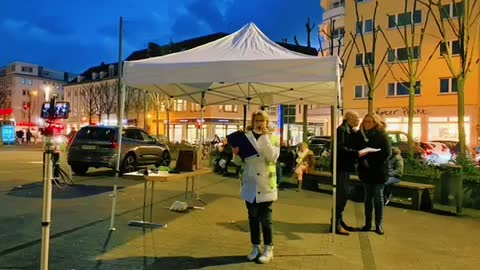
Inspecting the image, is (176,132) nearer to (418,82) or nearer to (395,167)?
(418,82)

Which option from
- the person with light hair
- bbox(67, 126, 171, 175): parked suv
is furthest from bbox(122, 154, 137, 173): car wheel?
the person with light hair

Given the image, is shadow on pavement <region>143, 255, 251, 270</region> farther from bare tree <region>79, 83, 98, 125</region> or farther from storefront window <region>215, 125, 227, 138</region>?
bare tree <region>79, 83, 98, 125</region>

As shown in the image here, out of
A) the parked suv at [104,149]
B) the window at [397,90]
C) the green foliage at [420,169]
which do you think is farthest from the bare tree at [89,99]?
the green foliage at [420,169]

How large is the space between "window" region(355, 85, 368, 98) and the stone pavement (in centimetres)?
3459

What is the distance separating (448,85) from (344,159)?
112ft

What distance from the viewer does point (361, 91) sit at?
44.3 meters

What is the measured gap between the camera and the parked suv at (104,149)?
1602 cm

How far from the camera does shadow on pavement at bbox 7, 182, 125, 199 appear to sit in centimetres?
1145

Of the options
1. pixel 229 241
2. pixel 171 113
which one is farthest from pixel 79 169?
pixel 171 113

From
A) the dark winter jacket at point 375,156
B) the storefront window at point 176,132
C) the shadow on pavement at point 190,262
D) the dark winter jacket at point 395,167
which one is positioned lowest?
the shadow on pavement at point 190,262

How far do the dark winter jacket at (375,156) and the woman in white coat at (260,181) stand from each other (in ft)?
7.21

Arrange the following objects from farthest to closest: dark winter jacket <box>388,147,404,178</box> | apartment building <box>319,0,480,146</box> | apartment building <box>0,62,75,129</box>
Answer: apartment building <box>0,62,75,129</box> < apartment building <box>319,0,480,146</box> < dark winter jacket <box>388,147,404,178</box>

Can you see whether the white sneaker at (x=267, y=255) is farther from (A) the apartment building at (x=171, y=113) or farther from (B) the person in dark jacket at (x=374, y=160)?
(A) the apartment building at (x=171, y=113)

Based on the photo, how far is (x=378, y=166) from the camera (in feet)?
25.7
